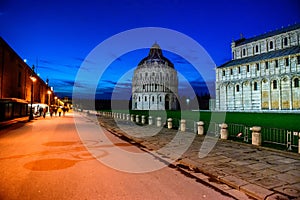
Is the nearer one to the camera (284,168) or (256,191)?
(256,191)

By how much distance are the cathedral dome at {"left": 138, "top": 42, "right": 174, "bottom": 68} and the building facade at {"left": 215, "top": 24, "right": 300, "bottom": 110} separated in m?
40.2

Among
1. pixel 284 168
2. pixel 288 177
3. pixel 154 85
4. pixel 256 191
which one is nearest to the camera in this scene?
pixel 256 191

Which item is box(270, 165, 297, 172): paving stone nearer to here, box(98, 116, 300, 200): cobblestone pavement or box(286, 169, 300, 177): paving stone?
box(98, 116, 300, 200): cobblestone pavement

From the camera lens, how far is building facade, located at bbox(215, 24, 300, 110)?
46719 millimetres

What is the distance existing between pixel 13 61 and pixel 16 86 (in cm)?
367

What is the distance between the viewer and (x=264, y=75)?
2019 inches

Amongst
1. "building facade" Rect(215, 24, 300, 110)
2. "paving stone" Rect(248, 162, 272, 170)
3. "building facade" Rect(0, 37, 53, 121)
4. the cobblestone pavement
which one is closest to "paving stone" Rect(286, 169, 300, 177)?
the cobblestone pavement

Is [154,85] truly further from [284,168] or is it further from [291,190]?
[291,190]

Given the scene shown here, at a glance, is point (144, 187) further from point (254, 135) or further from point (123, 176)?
point (254, 135)

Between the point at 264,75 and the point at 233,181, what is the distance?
52307mm

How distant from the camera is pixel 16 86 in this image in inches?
1247

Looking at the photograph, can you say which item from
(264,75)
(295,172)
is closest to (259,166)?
(295,172)

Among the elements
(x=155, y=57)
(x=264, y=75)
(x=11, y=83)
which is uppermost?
(x=155, y=57)

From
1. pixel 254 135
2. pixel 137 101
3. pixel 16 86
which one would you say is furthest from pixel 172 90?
pixel 254 135
